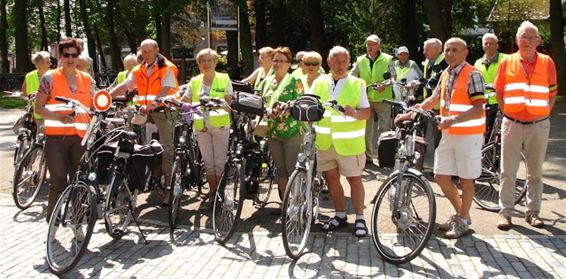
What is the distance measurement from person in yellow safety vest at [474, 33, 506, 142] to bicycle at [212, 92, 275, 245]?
325 centimetres

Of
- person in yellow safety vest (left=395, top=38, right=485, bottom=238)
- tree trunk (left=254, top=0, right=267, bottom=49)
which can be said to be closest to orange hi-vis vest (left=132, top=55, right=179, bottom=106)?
person in yellow safety vest (left=395, top=38, right=485, bottom=238)

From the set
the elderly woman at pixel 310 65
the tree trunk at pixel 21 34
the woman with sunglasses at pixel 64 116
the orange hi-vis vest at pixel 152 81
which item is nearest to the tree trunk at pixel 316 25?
the tree trunk at pixel 21 34

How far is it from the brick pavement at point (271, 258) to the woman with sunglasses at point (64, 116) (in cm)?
74

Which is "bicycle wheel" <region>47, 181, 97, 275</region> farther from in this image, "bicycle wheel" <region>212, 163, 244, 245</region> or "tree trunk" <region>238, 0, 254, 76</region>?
"tree trunk" <region>238, 0, 254, 76</region>

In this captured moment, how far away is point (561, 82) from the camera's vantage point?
21.8 meters

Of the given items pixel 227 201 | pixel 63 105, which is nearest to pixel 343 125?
pixel 227 201

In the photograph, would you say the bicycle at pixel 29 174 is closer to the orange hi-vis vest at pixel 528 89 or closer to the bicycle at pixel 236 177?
the bicycle at pixel 236 177

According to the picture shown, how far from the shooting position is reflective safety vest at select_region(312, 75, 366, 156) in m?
5.96

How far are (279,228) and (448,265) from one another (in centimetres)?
198

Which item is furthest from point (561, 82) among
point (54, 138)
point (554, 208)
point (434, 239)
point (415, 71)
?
point (54, 138)

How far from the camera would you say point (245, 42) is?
26078 mm

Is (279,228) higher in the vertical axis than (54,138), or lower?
lower

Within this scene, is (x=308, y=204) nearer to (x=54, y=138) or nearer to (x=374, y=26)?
(x=54, y=138)

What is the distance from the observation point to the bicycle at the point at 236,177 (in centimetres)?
606
